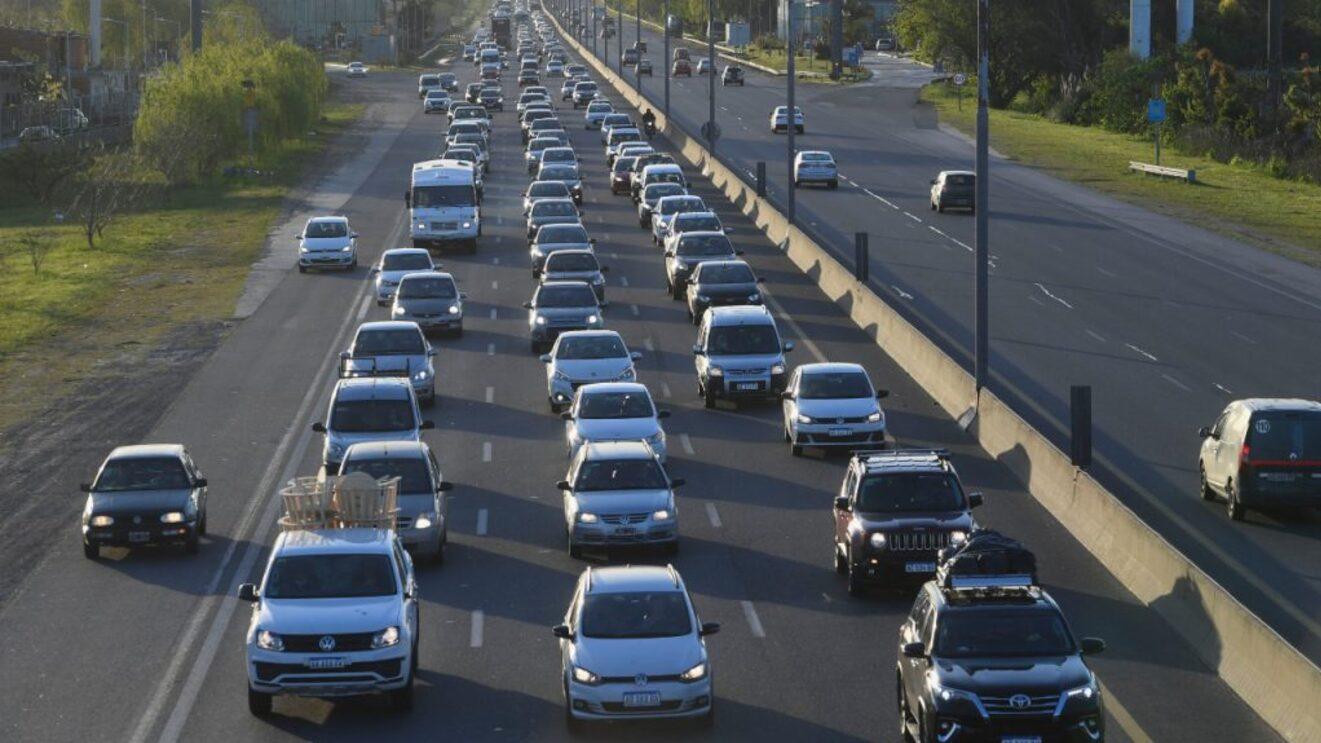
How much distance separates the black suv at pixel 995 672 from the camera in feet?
51.6

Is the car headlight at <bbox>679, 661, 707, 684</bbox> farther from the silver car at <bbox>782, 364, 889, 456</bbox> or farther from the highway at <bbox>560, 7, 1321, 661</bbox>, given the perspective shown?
the silver car at <bbox>782, 364, 889, 456</bbox>

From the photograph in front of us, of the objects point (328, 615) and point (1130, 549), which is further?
point (1130, 549)

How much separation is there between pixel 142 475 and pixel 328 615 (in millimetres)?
8922

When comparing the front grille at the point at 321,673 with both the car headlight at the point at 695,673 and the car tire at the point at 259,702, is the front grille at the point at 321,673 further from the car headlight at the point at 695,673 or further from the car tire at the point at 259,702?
the car headlight at the point at 695,673

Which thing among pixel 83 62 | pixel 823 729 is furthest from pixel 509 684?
pixel 83 62

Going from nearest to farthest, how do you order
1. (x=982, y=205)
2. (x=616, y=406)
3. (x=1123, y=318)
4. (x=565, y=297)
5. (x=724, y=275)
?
(x=616, y=406) → (x=982, y=205) → (x=565, y=297) → (x=1123, y=318) → (x=724, y=275)

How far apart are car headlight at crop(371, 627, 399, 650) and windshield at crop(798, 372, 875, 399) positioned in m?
14.6

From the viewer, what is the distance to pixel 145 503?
25938mm

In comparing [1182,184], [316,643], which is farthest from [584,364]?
[1182,184]

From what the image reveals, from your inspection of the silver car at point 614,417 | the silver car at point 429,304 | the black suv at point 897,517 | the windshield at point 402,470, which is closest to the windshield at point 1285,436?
the black suv at point 897,517

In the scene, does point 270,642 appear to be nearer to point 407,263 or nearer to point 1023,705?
point 1023,705

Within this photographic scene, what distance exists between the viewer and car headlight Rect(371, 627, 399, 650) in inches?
718

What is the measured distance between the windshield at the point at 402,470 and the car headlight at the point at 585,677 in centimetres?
778

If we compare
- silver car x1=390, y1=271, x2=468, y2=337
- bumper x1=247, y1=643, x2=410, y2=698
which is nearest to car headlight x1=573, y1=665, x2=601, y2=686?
bumper x1=247, y1=643, x2=410, y2=698
